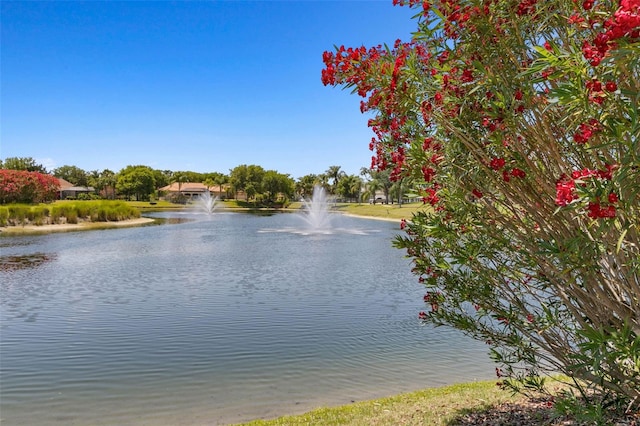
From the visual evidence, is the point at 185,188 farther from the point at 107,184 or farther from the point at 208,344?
the point at 208,344

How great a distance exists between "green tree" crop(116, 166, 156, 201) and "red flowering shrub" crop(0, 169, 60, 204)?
159 ft

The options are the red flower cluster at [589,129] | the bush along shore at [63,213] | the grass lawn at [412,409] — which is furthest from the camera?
the bush along shore at [63,213]

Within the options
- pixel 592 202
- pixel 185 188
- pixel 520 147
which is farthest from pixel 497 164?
pixel 185 188

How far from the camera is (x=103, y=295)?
1545 cm

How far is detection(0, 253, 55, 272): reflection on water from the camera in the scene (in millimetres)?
20844

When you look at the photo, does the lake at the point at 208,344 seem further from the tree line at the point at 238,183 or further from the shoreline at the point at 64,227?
the tree line at the point at 238,183

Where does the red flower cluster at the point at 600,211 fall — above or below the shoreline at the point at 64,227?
above

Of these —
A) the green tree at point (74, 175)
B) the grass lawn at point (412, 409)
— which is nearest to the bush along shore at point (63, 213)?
the grass lawn at point (412, 409)

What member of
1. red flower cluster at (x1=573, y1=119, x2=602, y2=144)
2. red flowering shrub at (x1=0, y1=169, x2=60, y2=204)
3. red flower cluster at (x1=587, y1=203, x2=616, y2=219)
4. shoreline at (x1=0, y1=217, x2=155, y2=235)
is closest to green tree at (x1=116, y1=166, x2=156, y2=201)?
red flowering shrub at (x1=0, y1=169, x2=60, y2=204)

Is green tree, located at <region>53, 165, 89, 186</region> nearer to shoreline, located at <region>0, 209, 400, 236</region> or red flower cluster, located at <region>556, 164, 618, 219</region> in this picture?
shoreline, located at <region>0, 209, 400, 236</region>

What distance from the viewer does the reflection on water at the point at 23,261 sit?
20.8m

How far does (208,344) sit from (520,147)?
8.77 m

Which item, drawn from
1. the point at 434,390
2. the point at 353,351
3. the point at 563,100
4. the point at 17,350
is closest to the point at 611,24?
the point at 563,100

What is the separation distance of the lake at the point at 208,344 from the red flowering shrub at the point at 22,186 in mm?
36508
